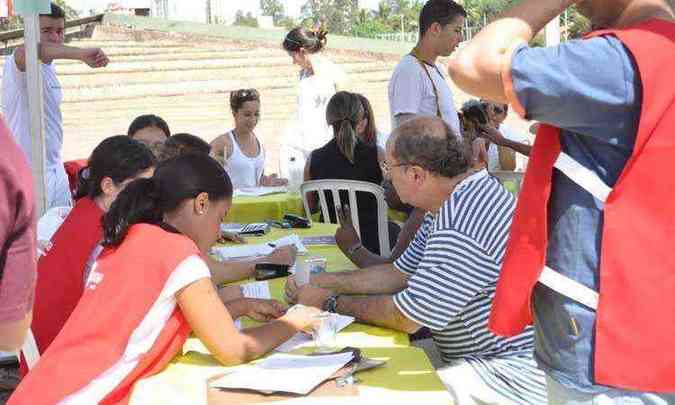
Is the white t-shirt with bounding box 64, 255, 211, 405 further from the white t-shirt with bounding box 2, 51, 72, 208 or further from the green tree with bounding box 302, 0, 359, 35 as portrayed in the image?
the green tree with bounding box 302, 0, 359, 35

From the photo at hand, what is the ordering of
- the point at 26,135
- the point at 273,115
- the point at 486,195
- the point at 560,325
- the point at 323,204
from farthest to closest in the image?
the point at 273,115 < the point at 323,204 < the point at 26,135 < the point at 486,195 < the point at 560,325

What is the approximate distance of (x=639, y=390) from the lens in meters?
1.51

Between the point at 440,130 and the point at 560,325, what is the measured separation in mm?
1241

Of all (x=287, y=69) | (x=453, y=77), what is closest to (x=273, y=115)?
(x=287, y=69)

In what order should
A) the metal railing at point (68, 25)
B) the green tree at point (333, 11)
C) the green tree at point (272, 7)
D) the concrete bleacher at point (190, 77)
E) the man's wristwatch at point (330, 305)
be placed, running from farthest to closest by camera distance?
the green tree at point (272, 7), the green tree at point (333, 11), the metal railing at point (68, 25), the concrete bleacher at point (190, 77), the man's wristwatch at point (330, 305)

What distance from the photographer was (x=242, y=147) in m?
6.45

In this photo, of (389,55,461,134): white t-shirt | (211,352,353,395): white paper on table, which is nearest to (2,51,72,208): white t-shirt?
(389,55,461,134): white t-shirt

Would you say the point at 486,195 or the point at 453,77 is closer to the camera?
the point at 453,77

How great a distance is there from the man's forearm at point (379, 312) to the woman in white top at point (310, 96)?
4163 millimetres

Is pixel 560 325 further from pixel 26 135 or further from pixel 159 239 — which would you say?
pixel 26 135

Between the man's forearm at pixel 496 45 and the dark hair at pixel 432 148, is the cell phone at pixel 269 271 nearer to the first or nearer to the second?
the dark hair at pixel 432 148

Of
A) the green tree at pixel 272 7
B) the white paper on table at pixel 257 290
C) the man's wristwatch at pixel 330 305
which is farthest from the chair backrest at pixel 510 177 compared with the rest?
the green tree at pixel 272 7

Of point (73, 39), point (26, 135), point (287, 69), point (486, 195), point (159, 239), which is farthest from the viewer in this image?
point (73, 39)

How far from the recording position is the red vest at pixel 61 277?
293 cm
